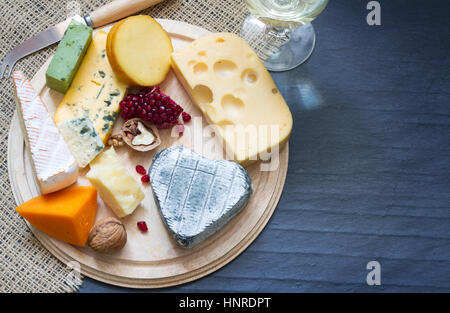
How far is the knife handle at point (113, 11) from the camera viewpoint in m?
2.00

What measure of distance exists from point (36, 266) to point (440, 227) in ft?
5.20

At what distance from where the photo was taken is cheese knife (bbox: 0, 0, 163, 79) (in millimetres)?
1997

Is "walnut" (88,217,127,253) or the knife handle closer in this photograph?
"walnut" (88,217,127,253)

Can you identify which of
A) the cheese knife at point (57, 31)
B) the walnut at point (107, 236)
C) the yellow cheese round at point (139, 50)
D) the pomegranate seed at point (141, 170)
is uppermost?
the cheese knife at point (57, 31)

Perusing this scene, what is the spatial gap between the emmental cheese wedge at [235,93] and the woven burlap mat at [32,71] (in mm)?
216

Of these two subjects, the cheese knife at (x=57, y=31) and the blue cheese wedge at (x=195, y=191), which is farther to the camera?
the cheese knife at (x=57, y=31)

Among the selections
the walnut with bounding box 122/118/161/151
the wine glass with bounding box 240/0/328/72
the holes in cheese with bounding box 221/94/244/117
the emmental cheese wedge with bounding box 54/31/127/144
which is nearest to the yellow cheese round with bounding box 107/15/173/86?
the emmental cheese wedge with bounding box 54/31/127/144

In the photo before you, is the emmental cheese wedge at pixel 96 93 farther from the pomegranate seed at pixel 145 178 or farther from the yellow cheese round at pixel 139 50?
the pomegranate seed at pixel 145 178

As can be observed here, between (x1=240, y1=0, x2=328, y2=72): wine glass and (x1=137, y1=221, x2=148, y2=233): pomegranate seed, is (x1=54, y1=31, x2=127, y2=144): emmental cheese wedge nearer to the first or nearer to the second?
(x1=137, y1=221, x2=148, y2=233): pomegranate seed

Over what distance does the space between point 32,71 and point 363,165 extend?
141 cm

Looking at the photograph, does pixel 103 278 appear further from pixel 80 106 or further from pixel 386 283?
pixel 386 283

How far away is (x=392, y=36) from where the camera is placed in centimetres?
215

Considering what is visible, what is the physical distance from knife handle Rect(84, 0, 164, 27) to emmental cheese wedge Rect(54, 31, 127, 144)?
0.27ft

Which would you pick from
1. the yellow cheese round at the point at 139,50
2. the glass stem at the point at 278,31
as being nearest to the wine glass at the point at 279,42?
the glass stem at the point at 278,31
